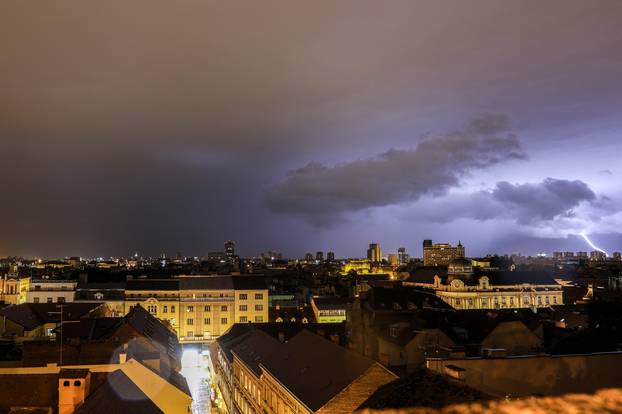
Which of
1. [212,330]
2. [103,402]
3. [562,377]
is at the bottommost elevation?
[212,330]

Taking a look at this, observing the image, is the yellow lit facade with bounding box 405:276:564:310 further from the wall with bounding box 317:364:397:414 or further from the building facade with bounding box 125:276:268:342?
the wall with bounding box 317:364:397:414

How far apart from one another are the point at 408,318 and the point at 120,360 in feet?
96.0

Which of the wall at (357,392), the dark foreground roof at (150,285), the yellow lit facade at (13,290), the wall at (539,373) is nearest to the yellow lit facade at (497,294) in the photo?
the dark foreground roof at (150,285)

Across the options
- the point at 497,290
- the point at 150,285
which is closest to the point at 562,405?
the point at 150,285

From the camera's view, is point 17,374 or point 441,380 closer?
point 441,380

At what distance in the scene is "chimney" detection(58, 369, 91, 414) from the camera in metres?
28.1

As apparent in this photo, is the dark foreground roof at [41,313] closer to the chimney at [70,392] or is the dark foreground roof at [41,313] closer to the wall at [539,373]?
the chimney at [70,392]

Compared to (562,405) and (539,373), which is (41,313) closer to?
(539,373)

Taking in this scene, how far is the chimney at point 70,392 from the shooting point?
92.3 feet

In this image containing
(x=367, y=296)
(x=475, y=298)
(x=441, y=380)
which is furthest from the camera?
(x=475, y=298)

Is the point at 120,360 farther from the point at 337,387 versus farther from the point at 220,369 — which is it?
the point at 220,369

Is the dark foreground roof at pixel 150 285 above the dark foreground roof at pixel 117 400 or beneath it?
above

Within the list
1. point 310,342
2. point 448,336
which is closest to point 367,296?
point 448,336

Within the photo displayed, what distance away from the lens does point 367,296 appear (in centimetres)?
8688
